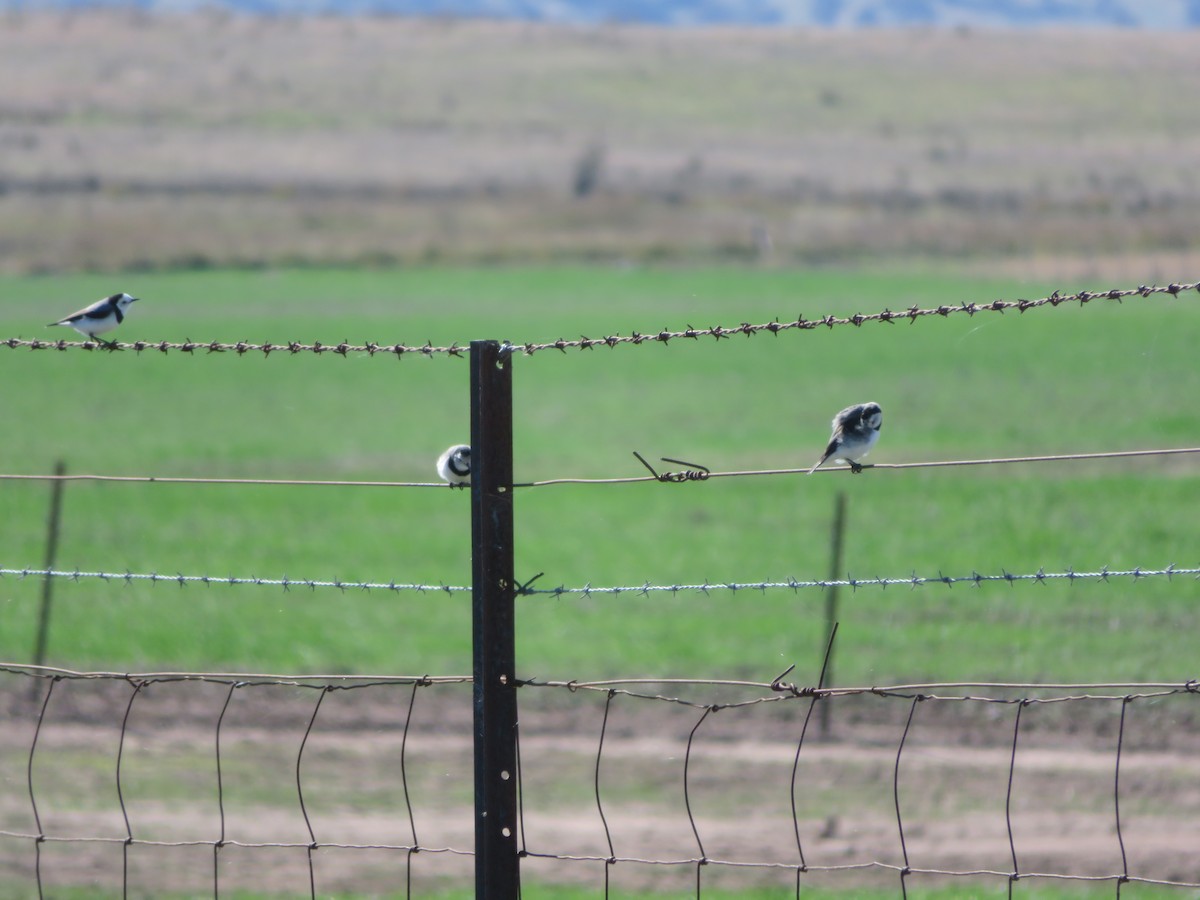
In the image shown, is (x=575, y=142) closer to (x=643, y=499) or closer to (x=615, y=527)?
(x=643, y=499)

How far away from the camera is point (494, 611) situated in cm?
430

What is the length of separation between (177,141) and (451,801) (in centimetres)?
9564

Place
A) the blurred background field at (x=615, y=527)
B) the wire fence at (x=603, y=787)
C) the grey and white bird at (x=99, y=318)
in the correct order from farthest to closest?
the blurred background field at (x=615, y=527) → the wire fence at (x=603, y=787) → the grey and white bird at (x=99, y=318)

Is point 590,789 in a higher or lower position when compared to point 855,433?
lower

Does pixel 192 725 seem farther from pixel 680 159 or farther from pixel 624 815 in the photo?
pixel 680 159

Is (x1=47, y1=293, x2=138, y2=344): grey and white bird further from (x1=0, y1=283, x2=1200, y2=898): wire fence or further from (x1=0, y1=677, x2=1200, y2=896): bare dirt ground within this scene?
(x1=0, y1=677, x2=1200, y2=896): bare dirt ground

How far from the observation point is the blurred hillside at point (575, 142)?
234 ft

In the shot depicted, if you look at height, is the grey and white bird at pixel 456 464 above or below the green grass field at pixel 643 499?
below

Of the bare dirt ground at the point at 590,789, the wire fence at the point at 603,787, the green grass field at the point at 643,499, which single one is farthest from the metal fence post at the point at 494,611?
the green grass field at the point at 643,499

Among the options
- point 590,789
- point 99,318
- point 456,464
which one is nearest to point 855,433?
point 456,464

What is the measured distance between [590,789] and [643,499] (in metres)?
12.0

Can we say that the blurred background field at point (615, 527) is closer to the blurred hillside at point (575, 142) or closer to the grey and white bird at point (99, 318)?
the blurred hillside at point (575, 142)

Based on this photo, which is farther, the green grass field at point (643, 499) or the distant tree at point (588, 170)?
the distant tree at point (588, 170)

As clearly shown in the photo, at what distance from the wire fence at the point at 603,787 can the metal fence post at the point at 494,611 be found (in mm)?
3266
